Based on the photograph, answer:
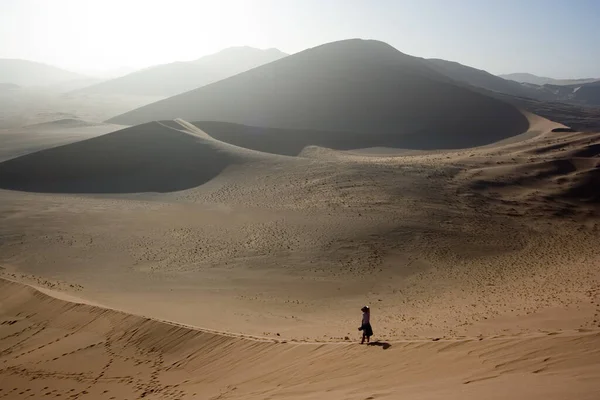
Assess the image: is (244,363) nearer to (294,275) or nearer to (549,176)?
(294,275)

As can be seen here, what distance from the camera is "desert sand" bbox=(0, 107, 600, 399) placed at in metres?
7.87

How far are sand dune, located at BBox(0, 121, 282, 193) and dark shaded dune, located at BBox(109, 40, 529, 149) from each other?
18.7 metres

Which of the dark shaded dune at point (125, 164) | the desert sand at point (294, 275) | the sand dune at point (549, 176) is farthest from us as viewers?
the dark shaded dune at point (125, 164)

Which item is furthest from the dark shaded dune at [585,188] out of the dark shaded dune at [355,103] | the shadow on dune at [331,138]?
the dark shaded dune at [355,103]

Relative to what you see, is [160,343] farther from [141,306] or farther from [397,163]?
[397,163]

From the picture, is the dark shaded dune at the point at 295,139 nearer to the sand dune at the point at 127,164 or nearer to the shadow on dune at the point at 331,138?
the shadow on dune at the point at 331,138

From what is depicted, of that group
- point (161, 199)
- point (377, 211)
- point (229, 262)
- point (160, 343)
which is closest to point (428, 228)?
point (377, 211)

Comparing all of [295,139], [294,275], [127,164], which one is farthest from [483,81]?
[294,275]

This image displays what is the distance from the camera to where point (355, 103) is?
5747cm

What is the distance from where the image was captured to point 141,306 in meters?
13.1

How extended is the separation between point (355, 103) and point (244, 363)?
5121 cm

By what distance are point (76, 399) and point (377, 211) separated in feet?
49.4

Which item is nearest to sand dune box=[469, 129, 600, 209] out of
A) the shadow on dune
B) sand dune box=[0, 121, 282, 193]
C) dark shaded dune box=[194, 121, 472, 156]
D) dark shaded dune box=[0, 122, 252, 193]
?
the shadow on dune

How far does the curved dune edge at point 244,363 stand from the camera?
250 inches
